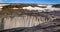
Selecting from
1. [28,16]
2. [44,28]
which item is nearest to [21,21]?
[28,16]

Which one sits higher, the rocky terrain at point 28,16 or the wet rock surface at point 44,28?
the rocky terrain at point 28,16

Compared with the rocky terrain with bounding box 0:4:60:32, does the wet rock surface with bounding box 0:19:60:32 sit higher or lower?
lower

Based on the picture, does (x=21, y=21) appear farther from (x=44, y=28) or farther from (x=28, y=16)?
(x=44, y=28)

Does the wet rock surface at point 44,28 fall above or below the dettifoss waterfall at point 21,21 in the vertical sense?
below

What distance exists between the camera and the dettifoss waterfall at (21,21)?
75 centimetres

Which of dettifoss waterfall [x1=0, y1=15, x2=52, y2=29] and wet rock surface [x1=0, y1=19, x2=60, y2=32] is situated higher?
dettifoss waterfall [x1=0, y1=15, x2=52, y2=29]

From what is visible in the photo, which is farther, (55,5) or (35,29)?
(55,5)

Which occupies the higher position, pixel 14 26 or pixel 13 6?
pixel 13 6

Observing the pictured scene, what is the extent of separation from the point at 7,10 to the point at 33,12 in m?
0.20

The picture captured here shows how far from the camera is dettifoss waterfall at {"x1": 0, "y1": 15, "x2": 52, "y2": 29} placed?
29.7 inches

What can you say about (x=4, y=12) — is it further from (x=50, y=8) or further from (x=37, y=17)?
(x=50, y=8)

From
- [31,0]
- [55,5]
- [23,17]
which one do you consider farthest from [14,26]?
[55,5]

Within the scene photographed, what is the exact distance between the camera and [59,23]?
30.2 inches

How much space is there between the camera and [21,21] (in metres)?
0.78
